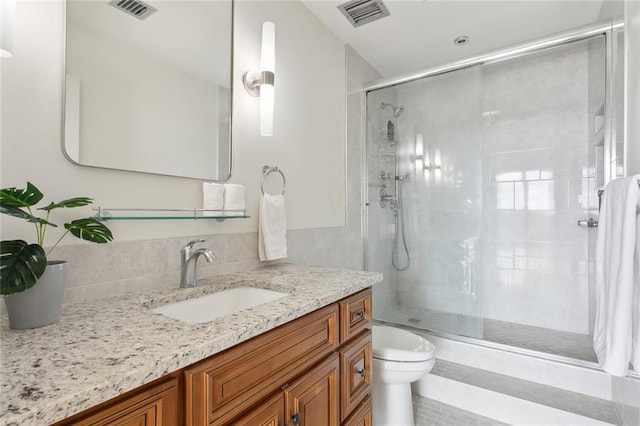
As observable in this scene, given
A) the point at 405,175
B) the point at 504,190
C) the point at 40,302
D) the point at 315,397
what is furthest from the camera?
the point at 504,190

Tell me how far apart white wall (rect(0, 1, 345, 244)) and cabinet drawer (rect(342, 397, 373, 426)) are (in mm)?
909

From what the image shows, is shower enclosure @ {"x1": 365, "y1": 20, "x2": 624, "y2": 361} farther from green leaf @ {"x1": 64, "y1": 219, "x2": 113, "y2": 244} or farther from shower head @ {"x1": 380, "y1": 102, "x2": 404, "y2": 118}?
green leaf @ {"x1": 64, "y1": 219, "x2": 113, "y2": 244}

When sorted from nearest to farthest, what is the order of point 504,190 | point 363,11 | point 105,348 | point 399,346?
point 105,348, point 399,346, point 363,11, point 504,190

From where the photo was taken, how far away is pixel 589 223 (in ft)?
7.89

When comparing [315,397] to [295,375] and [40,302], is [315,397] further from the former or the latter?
[40,302]

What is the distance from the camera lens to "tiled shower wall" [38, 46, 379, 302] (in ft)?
3.28

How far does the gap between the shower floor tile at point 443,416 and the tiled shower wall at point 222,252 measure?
0.99 meters

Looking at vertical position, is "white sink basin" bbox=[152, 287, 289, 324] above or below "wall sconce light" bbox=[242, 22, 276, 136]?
below

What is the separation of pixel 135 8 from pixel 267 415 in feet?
4.64

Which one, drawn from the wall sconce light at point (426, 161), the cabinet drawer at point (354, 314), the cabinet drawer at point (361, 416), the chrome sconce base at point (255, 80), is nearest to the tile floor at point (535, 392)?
the cabinet drawer at point (361, 416)

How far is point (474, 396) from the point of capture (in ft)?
6.26

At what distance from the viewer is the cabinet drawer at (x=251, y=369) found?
0.69 metres

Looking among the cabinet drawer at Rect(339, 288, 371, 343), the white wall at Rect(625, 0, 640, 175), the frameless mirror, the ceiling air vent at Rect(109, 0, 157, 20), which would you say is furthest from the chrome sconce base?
the white wall at Rect(625, 0, 640, 175)

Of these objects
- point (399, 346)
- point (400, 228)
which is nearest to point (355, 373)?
point (399, 346)
